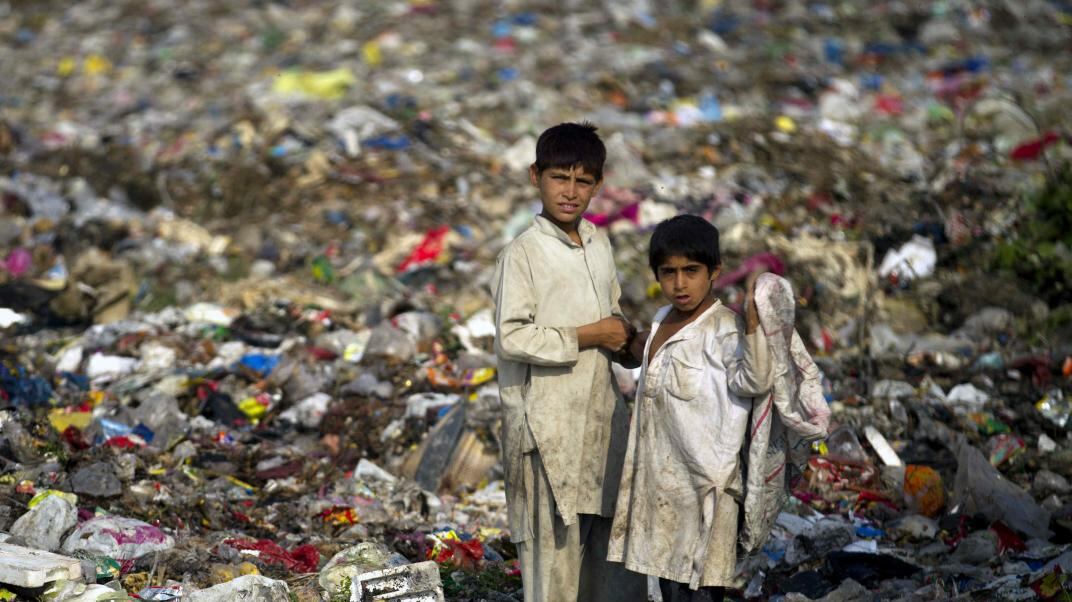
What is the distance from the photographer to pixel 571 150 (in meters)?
2.73

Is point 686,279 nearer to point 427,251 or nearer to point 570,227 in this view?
point 570,227

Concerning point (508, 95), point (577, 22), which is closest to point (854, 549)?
point (508, 95)

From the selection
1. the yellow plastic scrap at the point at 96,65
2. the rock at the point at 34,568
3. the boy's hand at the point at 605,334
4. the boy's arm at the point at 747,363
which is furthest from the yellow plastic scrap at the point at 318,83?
the boy's arm at the point at 747,363

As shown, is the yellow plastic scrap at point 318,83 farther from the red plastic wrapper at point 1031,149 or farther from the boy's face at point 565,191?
the boy's face at point 565,191

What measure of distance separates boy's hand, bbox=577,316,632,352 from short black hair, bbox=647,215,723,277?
0.22 m

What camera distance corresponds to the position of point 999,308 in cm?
571

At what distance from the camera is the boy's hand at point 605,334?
2723 mm

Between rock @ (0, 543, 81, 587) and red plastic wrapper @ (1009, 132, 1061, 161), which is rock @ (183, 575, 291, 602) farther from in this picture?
red plastic wrapper @ (1009, 132, 1061, 161)

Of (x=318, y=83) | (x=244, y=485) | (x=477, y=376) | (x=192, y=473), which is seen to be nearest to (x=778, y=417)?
(x=244, y=485)

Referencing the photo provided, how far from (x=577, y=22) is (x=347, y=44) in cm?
198

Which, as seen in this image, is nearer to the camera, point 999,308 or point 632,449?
point 632,449

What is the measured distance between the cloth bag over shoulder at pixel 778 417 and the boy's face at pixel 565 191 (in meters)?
0.60

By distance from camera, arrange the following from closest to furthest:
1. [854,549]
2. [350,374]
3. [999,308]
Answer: [854,549] < [350,374] < [999,308]

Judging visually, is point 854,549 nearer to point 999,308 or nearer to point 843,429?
point 843,429
